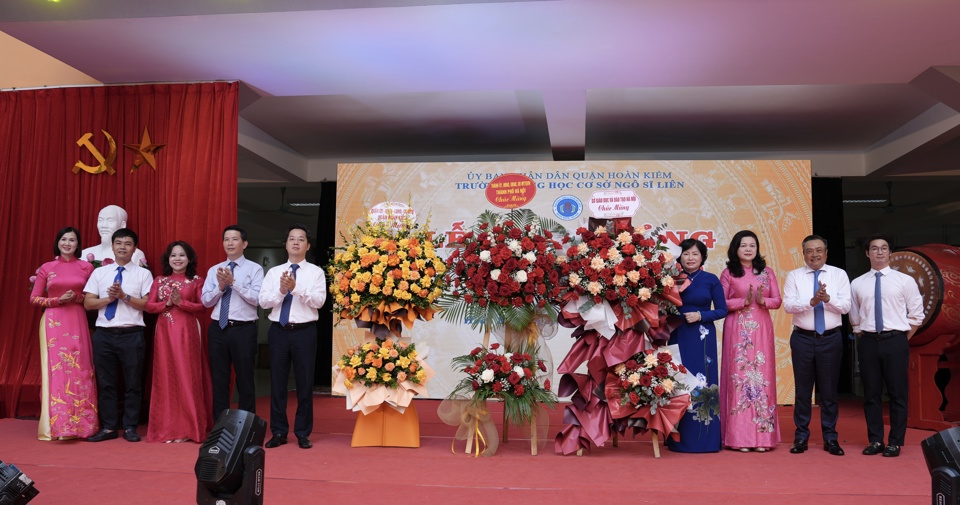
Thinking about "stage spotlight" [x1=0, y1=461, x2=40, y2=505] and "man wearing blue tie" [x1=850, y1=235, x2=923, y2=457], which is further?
"man wearing blue tie" [x1=850, y1=235, x2=923, y2=457]

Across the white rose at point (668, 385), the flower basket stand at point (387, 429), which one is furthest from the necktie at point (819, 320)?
the flower basket stand at point (387, 429)

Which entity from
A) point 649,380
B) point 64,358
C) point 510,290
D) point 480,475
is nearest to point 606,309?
point 649,380

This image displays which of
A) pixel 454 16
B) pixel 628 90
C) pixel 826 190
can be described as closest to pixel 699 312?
pixel 454 16

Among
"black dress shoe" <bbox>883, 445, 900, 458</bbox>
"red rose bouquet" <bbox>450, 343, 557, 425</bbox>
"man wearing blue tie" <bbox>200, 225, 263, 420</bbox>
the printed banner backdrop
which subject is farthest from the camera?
the printed banner backdrop

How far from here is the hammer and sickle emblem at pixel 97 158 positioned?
6059 millimetres

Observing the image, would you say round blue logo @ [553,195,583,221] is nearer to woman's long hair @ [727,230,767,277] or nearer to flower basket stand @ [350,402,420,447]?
woman's long hair @ [727,230,767,277]

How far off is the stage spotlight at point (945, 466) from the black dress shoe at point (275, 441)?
3.76 meters

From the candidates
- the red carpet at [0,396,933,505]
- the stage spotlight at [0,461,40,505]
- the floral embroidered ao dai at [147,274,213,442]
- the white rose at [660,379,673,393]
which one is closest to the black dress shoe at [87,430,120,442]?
the red carpet at [0,396,933,505]

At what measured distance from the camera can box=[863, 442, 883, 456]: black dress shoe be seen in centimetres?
484

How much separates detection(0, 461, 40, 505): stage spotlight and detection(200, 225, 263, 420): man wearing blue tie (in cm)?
270

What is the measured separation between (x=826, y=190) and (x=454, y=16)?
21.5 feet

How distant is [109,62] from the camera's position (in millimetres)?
5871

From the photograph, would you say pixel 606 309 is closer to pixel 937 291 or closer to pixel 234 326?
pixel 234 326

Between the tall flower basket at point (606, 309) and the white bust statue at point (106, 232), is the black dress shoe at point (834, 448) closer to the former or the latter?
the tall flower basket at point (606, 309)
